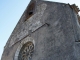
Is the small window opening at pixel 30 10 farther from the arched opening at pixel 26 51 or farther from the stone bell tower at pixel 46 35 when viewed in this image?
the arched opening at pixel 26 51

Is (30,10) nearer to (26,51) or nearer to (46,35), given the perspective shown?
(26,51)

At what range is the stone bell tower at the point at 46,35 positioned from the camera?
18.2ft

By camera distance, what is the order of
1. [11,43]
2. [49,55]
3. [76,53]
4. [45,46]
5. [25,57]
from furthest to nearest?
[11,43]
[25,57]
[45,46]
[49,55]
[76,53]

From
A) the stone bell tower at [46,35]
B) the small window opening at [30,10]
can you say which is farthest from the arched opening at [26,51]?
the small window opening at [30,10]

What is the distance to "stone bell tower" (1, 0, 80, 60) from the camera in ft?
18.2

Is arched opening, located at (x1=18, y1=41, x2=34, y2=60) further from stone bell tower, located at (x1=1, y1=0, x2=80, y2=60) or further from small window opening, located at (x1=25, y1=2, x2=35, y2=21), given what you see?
small window opening, located at (x1=25, y1=2, x2=35, y2=21)

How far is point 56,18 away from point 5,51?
13.9ft

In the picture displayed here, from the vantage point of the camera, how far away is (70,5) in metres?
6.80

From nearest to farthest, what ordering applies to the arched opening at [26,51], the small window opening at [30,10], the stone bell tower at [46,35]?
the stone bell tower at [46,35], the arched opening at [26,51], the small window opening at [30,10]

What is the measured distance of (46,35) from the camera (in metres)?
6.66

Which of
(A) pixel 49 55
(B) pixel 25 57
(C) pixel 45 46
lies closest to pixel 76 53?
(A) pixel 49 55

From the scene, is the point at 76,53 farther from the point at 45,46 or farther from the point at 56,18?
the point at 56,18

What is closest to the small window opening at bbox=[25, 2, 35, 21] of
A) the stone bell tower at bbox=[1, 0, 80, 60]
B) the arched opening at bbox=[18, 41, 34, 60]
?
the stone bell tower at bbox=[1, 0, 80, 60]

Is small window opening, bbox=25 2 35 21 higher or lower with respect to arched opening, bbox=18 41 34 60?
higher
